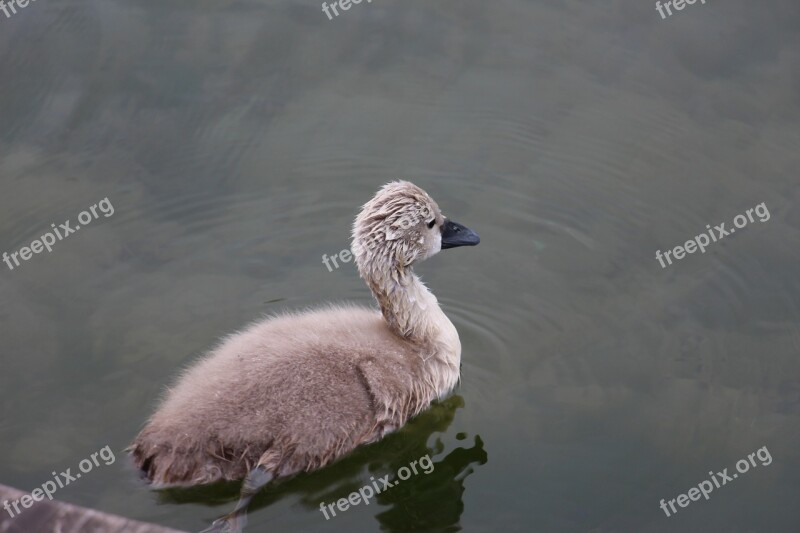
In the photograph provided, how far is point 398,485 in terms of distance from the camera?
6125 millimetres

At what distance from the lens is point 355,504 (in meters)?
6.00

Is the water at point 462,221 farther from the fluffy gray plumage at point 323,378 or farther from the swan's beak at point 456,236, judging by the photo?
the swan's beak at point 456,236

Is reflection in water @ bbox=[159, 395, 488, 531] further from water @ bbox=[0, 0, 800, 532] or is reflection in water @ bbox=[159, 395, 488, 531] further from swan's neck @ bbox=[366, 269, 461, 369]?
swan's neck @ bbox=[366, 269, 461, 369]

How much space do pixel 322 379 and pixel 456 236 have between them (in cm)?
132

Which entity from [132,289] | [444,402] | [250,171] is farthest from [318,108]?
[444,402]

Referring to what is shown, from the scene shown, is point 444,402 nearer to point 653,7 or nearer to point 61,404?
point 61,404

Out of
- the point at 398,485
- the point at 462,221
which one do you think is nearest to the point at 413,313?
the point at 398,485

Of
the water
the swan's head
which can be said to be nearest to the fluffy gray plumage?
the swan's head

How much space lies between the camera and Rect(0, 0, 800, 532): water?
6.14m

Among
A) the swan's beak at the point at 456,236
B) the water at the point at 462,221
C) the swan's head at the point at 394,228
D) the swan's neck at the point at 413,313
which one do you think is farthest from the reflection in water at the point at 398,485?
the swan's beak at the point at 456,236

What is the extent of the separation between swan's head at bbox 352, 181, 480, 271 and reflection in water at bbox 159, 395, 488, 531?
38.4 inches

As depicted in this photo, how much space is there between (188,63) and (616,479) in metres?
4.55

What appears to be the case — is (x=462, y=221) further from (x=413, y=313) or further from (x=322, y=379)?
(x=322, y=379)

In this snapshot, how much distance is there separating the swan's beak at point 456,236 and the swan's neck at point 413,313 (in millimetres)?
302
